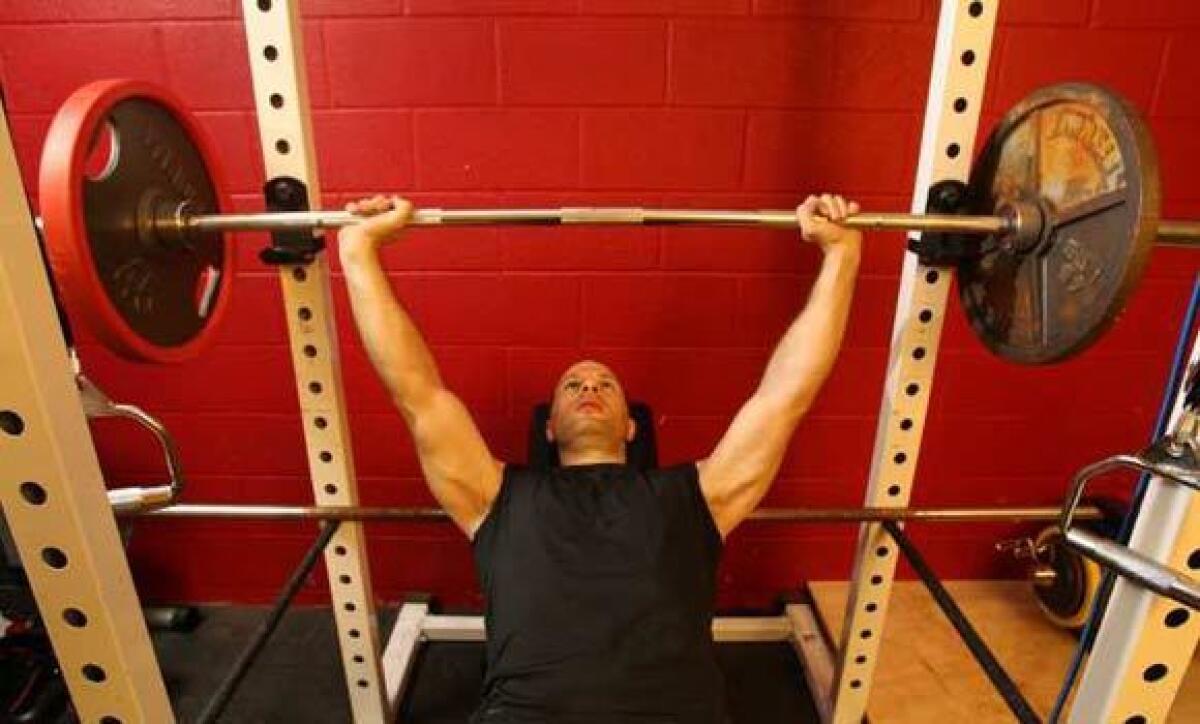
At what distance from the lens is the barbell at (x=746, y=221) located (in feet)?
2.86

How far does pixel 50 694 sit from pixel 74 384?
1.42m

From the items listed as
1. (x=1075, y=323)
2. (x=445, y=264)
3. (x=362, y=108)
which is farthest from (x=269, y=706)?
(x=1075, y=323)

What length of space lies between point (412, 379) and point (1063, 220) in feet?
3.61

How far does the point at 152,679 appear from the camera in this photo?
84cm

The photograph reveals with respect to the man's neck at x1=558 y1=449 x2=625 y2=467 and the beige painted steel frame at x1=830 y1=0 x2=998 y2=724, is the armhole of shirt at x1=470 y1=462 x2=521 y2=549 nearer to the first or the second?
the man's neck at x1=558 y1=449 x2=625 y2=467

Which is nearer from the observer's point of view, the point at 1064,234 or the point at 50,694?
the point at 1064,234

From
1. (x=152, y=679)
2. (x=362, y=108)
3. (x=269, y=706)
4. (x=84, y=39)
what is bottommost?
(x=269, y=706)

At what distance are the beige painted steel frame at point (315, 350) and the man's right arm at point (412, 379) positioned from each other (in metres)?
0.09

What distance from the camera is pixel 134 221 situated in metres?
1.04

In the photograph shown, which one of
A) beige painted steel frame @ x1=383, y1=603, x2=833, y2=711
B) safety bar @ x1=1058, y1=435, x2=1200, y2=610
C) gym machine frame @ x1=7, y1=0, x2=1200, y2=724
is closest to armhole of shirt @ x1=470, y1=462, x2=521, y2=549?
gym machine frame @ x1=7, y1=0, x2=1200, y2=724

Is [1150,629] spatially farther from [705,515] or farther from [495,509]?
[495,509]

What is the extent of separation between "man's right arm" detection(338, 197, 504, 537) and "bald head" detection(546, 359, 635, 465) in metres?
0.19

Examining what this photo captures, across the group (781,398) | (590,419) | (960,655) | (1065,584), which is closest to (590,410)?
(590,419)

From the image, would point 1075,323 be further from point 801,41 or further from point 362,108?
point 362,108
